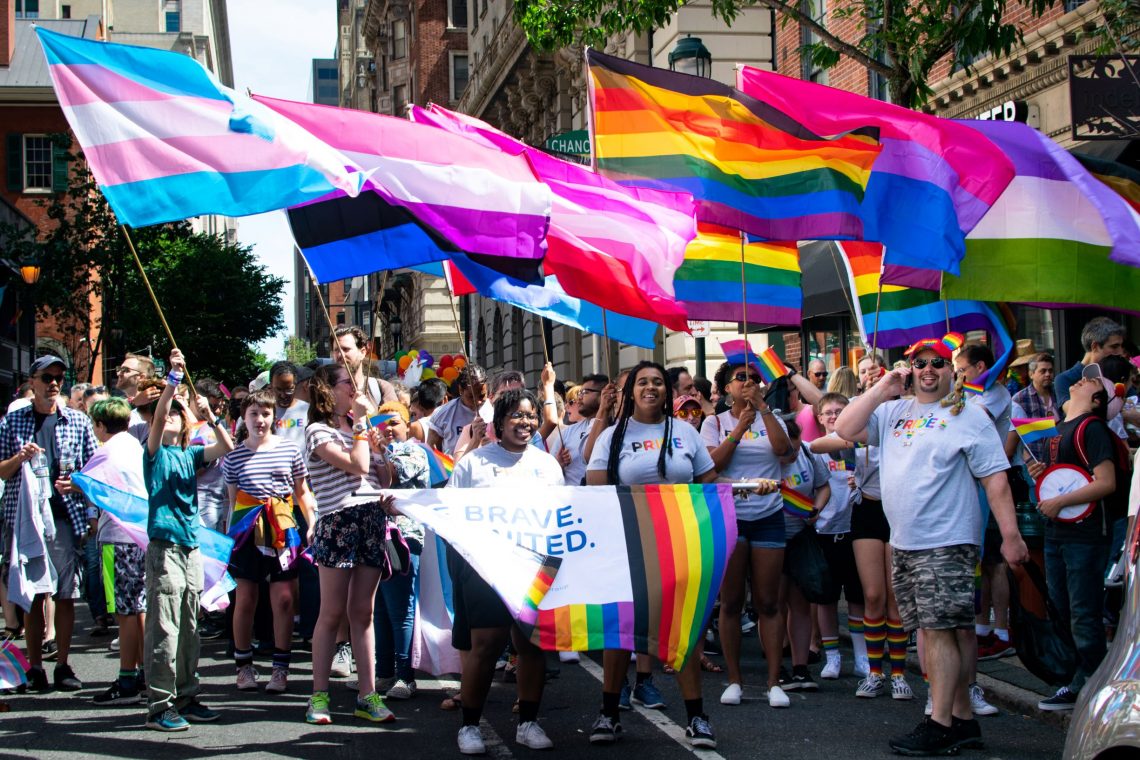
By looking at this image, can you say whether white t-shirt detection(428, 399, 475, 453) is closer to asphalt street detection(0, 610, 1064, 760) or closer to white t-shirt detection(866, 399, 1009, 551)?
asphalt street detection(0, 610, 1064, 760)

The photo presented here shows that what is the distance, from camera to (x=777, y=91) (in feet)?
28.5

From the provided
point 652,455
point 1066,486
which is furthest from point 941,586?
point 652,455

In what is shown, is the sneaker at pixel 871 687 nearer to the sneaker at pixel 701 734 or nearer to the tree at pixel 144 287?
the sneaker at pixel 701 734

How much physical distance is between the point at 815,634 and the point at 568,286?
134 inches

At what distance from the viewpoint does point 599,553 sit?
679 centimetres

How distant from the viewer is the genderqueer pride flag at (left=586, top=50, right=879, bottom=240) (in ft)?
28.3

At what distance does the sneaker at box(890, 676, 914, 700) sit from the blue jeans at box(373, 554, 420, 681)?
3.11 metres

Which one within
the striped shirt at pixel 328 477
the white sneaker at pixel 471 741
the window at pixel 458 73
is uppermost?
the window at pixel 458 73

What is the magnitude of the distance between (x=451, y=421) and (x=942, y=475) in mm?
4690

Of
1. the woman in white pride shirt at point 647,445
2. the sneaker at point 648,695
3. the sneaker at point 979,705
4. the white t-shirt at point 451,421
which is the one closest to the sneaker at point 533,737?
the woman in white pride shirt at point 647,445

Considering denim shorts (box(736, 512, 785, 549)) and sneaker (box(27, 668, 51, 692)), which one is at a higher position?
denim shorts (box(736, 512, 785, 549))

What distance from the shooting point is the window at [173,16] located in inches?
4375

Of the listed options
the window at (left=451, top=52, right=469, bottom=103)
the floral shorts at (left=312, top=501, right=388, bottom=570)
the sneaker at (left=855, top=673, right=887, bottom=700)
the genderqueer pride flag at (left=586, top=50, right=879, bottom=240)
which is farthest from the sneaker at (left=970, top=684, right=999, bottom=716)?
the window at (left=451, top=52, right=469, bottom=103)

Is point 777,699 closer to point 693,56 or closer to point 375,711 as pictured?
point 375,711
